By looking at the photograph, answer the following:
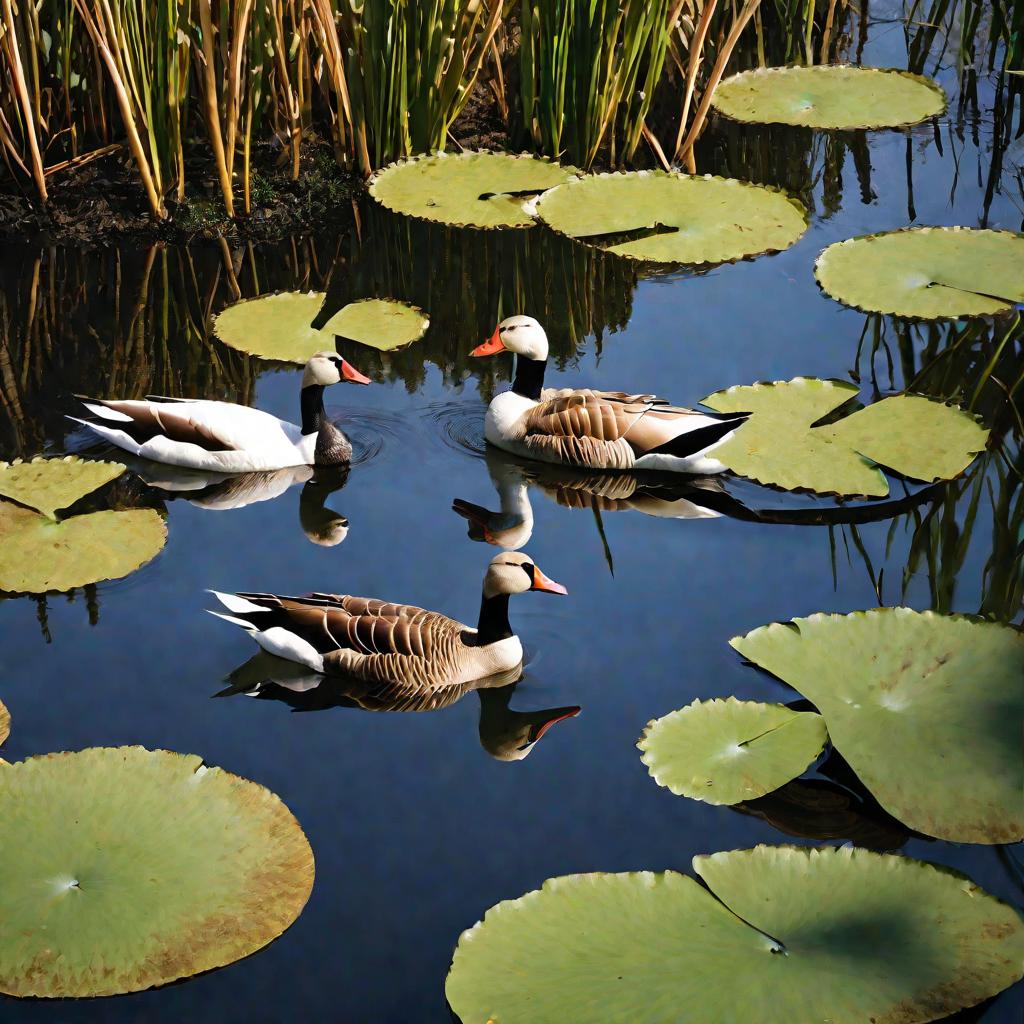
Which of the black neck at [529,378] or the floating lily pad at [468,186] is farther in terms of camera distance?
the floating lily pad at [468,186]

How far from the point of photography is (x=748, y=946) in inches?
163

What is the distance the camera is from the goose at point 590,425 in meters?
6.79

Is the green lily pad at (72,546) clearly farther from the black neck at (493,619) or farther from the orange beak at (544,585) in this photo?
the orange beak at (544,585)

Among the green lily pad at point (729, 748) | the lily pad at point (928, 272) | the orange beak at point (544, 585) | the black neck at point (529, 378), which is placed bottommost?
the green lily pad at point (729, 748)

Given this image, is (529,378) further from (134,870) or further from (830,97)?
(830,97)

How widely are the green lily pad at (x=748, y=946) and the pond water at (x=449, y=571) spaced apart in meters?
0.17

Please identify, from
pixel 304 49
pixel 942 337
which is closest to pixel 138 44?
pixel 304 49

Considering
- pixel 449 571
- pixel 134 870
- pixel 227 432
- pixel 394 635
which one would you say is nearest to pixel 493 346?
pixel 227 432

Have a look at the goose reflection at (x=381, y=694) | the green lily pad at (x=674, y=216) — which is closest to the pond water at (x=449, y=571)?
the goose reflection at (x=381, y=694)

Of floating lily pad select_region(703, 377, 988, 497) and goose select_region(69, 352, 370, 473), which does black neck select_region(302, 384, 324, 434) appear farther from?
floating lily pad select_region(703, 377, 988, 497)

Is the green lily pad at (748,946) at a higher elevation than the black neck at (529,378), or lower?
lower

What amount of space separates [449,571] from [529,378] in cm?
155

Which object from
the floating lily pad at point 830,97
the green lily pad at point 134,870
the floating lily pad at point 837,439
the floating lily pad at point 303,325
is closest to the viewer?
the green lily pad at point 134,870

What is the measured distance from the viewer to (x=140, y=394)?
758 cm
